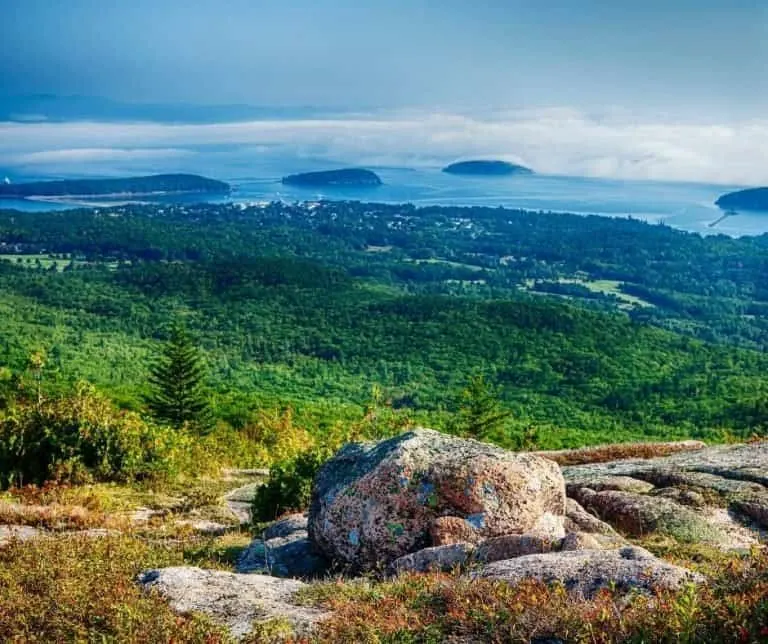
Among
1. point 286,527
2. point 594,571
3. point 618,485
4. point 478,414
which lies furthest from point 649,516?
point 478,414

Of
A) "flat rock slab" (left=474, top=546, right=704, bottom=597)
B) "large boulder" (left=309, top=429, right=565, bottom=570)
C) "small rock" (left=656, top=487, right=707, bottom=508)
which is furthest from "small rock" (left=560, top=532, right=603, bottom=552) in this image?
"small rock" (left=656, top=487, right=707, bottom=508)

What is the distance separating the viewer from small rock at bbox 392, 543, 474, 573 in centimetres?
781

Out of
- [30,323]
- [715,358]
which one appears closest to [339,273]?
[30,323]

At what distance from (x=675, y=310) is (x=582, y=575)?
144 metres

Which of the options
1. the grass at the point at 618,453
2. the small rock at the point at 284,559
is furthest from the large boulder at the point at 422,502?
the grass at the point at 618,453

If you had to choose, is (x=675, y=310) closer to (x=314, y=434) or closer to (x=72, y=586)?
(x=314, y=434)

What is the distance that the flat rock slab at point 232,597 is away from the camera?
20.1 ft

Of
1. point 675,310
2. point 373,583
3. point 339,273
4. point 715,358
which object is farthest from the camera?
point 675,310

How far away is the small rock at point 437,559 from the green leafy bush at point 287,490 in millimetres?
5549

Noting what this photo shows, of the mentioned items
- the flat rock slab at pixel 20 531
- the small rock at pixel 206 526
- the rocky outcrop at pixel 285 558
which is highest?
the rocky outcrop at pixel 285 558

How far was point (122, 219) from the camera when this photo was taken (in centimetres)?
17800

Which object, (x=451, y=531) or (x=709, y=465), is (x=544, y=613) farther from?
(x=709, y=465)

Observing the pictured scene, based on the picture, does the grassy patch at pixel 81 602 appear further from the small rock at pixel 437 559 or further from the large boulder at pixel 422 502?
the small rock at pixel 437 559

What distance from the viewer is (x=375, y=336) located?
285 feet
